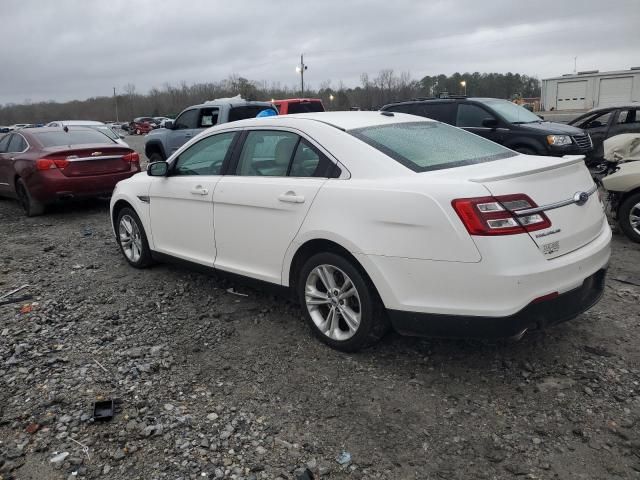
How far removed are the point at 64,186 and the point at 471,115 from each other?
7.57 m

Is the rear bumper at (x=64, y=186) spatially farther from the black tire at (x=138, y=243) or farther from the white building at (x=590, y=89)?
the white building at (x=590, y=89)

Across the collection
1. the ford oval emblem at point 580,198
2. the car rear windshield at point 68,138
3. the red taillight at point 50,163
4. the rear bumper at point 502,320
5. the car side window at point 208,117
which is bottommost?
the rear bumper at point 502,320

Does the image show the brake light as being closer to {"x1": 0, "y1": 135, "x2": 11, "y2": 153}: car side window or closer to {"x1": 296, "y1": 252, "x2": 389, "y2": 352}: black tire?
{"x1": 296, "y1": 252, "x2": 389, "y2": 352}: black tire

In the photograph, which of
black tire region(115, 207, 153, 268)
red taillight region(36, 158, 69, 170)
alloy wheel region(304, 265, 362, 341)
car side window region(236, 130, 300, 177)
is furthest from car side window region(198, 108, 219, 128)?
alloy wheel region(304, 265, 362, 341)

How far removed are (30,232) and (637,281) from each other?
8.16 meters

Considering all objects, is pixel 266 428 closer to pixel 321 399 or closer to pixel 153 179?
pixel 321 399

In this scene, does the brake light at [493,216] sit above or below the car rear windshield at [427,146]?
below

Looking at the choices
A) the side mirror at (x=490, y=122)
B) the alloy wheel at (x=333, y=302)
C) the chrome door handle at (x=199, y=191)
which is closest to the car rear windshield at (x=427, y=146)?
the alloy wheel at (x=333, y=302)

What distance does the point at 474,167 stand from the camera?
11.2 feet

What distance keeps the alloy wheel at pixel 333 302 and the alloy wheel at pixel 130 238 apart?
2.66 metres

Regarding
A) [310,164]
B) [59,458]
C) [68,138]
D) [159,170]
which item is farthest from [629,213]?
[68,138]

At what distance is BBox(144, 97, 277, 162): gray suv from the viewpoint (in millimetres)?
11789

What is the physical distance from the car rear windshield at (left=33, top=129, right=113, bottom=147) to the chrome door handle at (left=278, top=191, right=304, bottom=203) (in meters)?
6.78

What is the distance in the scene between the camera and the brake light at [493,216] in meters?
2.87
